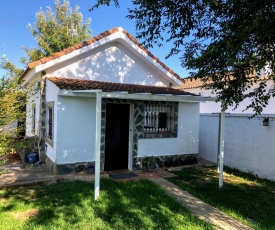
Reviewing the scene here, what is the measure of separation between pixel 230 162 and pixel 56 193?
8168 mm

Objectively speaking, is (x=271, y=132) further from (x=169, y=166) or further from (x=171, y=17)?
(x=171, y=17)

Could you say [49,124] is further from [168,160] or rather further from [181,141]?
[181,141]

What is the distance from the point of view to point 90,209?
239 inches

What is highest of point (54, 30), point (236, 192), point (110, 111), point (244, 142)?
point (54, 30)

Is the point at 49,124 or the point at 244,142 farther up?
the point at 49,124

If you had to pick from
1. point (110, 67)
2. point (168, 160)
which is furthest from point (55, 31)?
point (168, 160)

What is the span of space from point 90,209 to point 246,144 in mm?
7659

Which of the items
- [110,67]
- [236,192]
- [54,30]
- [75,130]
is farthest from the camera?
[54,30]

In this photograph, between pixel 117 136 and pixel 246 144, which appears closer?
pixel 246 144

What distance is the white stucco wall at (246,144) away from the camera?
950 cm

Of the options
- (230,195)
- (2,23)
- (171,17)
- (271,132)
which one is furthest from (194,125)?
(2,23)

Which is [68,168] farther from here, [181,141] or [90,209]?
[181,141]

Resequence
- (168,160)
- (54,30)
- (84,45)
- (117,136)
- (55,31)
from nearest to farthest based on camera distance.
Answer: (84,45) → (117,136) → (168,160) → (55,31) → (54,30)

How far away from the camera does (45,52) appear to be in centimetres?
2605
